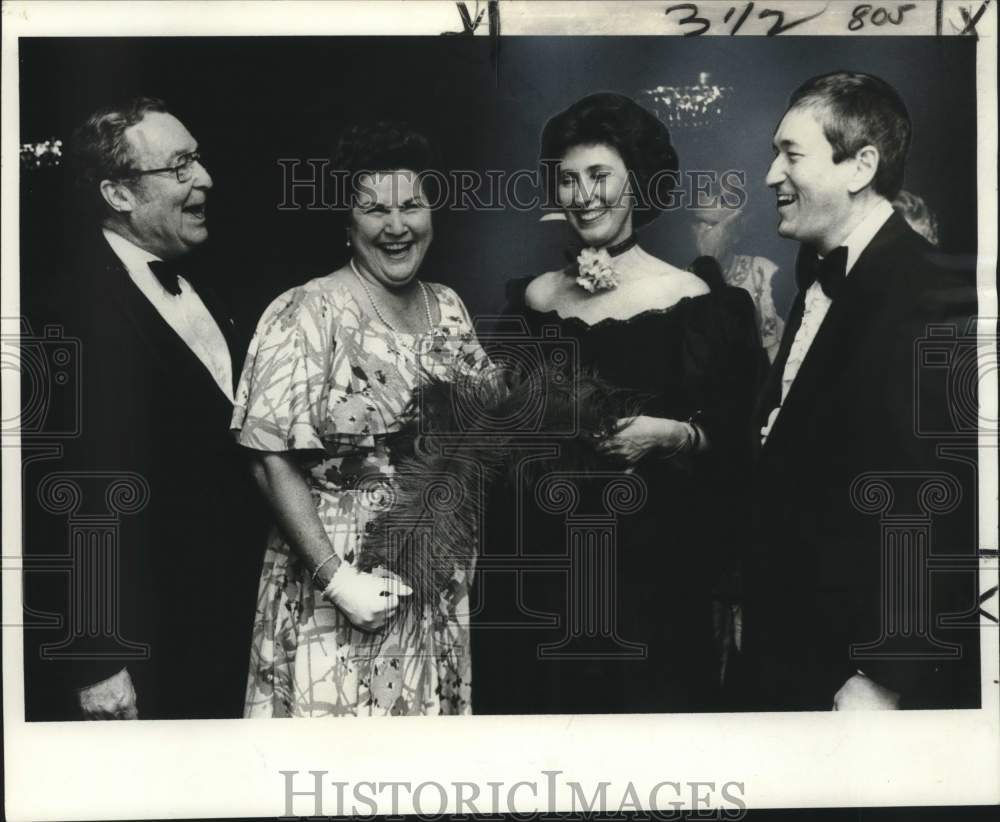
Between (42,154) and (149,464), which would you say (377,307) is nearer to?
(149,464)

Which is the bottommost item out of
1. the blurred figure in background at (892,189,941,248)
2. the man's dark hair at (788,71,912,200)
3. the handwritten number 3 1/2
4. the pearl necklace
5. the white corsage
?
the pearl necklace

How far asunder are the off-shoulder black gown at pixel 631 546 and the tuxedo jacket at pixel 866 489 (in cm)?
10

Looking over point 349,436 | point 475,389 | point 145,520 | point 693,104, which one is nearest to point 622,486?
point 475,389

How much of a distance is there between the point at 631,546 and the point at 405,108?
4.06 ft

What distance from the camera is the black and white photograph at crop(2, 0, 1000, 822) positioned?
2.79 metres

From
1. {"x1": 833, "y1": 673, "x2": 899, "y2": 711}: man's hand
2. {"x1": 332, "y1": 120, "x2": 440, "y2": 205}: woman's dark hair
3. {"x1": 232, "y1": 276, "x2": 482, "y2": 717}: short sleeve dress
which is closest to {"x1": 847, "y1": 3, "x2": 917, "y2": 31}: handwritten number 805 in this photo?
{"x1": 332, "y1": 120, "x2": 440, "y2": 205}: woman's dark hair

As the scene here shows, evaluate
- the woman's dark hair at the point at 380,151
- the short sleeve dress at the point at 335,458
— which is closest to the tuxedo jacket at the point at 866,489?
the short sleeve dress at the point at 335,458

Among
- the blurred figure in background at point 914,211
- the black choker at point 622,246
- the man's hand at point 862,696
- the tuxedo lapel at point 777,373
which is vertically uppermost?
the blurred figure in background at point 914,211

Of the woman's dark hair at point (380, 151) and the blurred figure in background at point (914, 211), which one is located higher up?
the woman's dark hair at point (380, 151)

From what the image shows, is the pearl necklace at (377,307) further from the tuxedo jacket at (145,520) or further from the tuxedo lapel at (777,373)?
the tuxedo lapel at (777,373)

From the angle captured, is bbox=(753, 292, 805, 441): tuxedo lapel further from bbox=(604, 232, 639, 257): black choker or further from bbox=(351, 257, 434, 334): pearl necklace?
bbox=(351, 257, 434, 334): pearl necklace

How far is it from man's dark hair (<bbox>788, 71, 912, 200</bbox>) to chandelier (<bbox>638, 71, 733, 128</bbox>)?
0.19 m

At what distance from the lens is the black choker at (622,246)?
111 inches

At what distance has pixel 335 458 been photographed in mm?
2783
